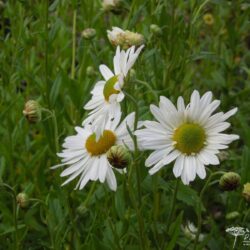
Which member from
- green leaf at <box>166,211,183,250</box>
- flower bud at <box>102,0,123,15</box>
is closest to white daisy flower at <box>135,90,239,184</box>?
green leaf at <box>166,211,183,250</box>

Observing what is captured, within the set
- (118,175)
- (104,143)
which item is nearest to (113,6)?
(118,175)

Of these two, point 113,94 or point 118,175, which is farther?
point 118,175

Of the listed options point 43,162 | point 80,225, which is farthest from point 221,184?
point 43,162

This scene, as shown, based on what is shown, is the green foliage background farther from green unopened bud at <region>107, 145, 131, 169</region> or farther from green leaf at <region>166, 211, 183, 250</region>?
green unopened bud at <region>107, 145, 131, 169</region>

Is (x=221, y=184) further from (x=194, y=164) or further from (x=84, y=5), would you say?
(x=84, y=5)

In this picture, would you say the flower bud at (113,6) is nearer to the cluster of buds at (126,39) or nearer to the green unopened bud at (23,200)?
the cluster of buds at (126,39)

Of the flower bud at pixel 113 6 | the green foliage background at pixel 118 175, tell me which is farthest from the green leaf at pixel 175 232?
the flower bud at pixel 113 6

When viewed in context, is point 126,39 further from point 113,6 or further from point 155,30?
point 113,6
